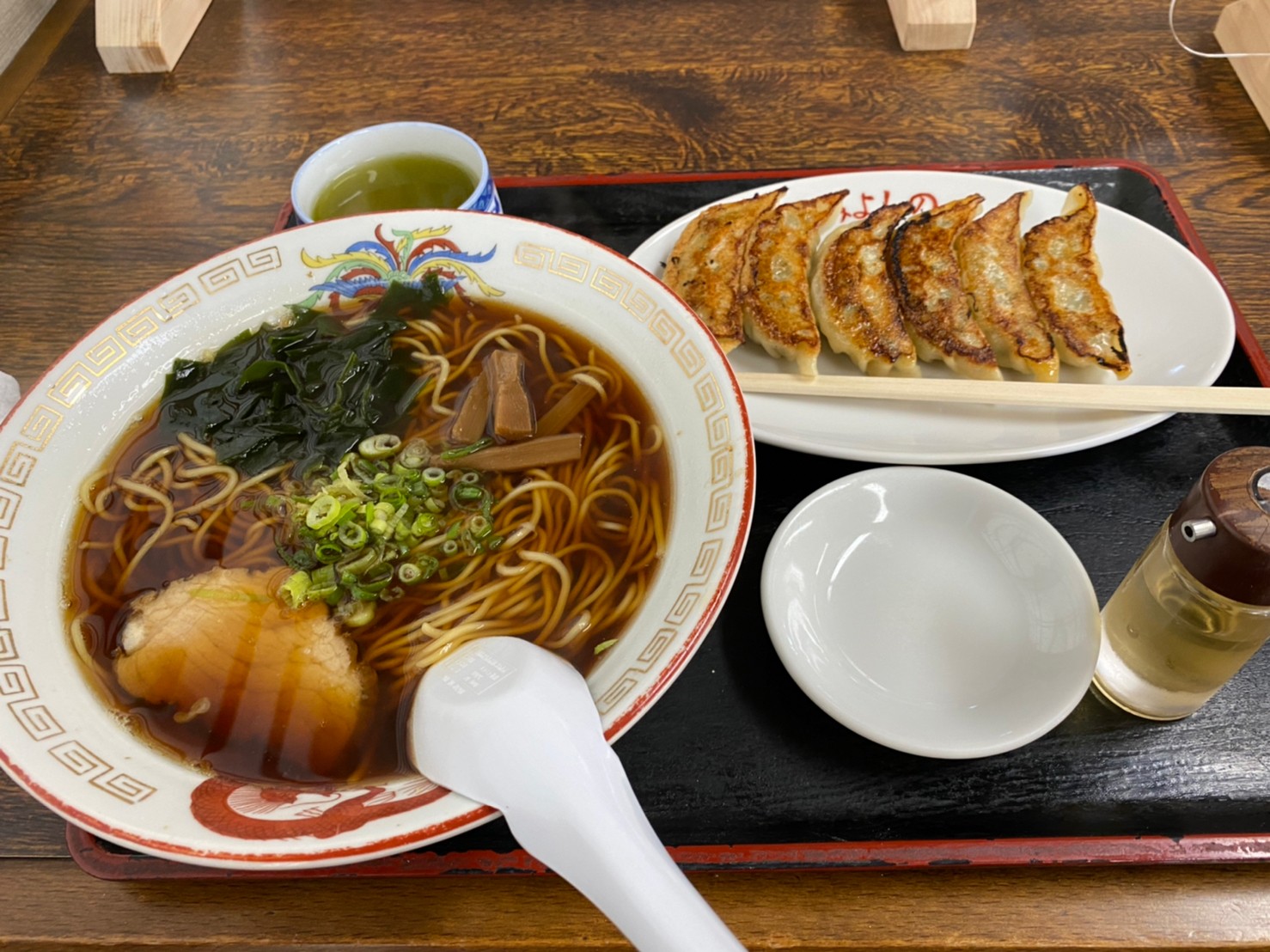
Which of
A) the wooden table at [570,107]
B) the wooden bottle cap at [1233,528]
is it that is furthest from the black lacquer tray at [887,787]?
the wooden table at [570,107]

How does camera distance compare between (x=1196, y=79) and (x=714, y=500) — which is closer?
(x=714, y=500)

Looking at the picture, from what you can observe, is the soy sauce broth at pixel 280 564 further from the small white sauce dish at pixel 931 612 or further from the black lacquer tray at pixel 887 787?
the small white sauce dish at pixel 931 612

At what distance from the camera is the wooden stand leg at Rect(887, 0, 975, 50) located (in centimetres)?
258

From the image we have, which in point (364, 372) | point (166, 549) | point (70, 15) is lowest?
point (166, 549)

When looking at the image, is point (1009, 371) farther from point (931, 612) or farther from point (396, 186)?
point (396, 186)

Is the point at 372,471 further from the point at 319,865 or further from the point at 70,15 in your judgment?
the point at 70,15

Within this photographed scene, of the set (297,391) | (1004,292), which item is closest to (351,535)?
(297,391)

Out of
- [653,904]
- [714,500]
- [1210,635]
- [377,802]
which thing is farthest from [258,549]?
[1210,635]

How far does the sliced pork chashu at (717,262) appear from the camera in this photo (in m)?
1.89

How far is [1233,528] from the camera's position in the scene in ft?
3.59

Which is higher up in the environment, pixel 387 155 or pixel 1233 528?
pixel 387 155

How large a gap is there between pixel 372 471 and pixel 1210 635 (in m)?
1.38

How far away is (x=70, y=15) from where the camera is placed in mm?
3025

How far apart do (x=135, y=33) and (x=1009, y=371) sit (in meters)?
2.87
